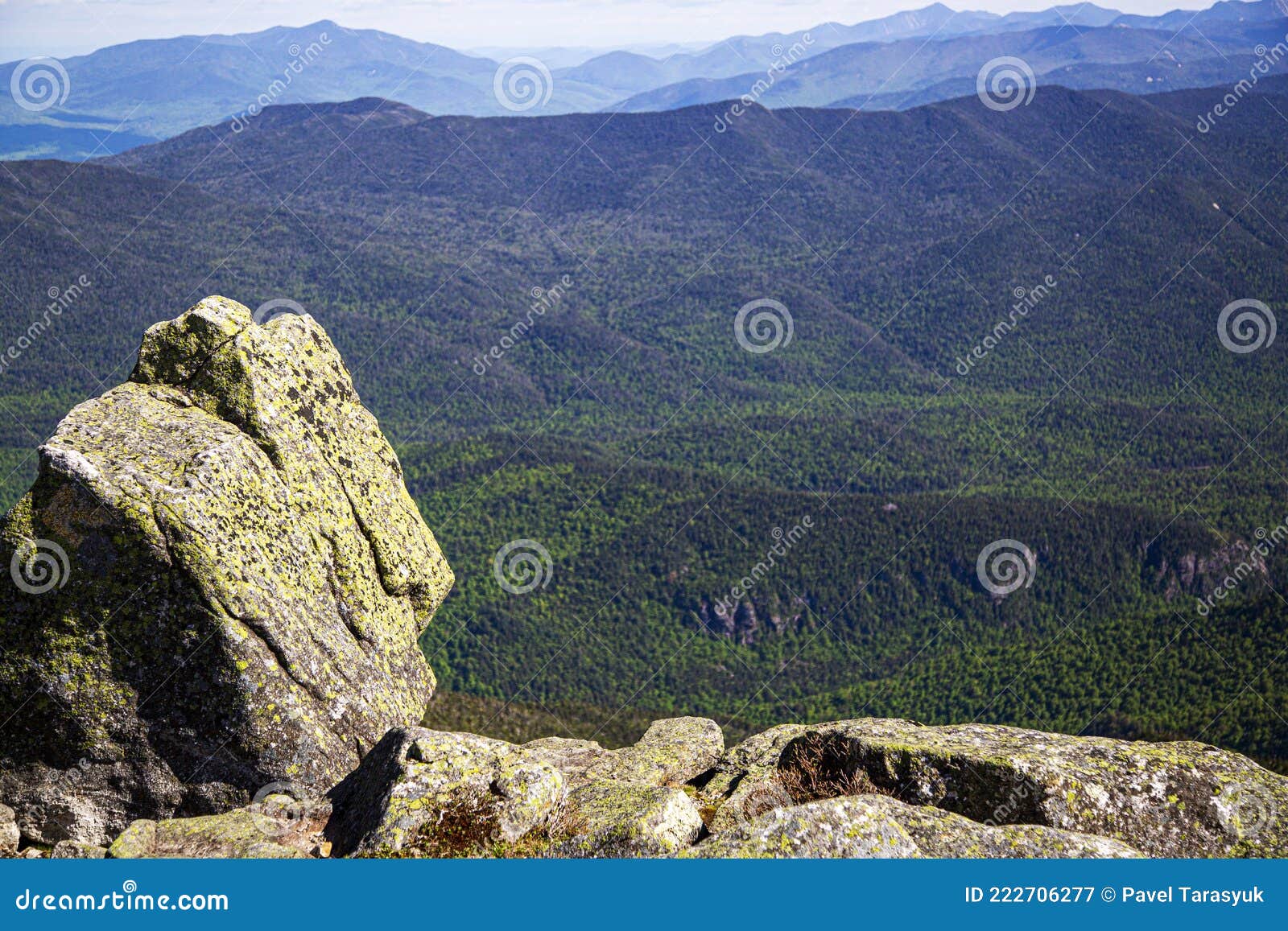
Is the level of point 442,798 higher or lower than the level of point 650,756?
lower

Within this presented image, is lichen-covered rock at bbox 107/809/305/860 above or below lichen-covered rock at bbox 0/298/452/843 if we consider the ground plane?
below

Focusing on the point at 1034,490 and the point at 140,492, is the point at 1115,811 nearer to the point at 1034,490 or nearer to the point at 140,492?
the point at 140,492

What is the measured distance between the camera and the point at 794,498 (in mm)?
135625

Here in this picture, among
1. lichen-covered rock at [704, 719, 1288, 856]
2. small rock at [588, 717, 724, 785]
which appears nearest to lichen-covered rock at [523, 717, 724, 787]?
small rock at [588, 717, 724, 785]

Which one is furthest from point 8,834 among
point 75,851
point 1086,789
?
point 1086,789

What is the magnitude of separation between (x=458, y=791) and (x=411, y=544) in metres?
8.38

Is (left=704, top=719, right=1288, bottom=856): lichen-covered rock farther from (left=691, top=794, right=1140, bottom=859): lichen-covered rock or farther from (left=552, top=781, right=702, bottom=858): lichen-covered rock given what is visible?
(left=691, top=794, right=1140, bottom=859): lichen-covered rock

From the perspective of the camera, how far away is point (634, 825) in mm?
13688

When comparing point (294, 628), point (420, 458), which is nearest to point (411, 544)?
point (294, 628)

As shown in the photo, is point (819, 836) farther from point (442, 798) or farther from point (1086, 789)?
point (442, 798)

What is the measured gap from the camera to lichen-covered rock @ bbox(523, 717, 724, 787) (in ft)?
58.9

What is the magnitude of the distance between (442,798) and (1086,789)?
8.82 meters

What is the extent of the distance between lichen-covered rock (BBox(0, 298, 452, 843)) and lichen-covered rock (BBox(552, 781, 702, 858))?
5.30 m

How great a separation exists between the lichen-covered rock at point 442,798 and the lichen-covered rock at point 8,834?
4.67 metres
